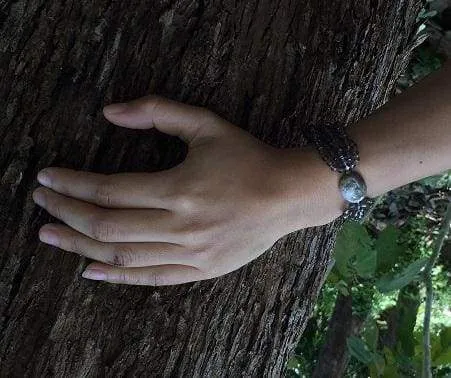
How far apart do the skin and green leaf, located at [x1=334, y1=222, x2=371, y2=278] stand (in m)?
0.42

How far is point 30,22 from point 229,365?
719mm

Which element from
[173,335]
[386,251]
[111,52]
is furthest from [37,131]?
[386,251]

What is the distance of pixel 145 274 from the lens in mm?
993

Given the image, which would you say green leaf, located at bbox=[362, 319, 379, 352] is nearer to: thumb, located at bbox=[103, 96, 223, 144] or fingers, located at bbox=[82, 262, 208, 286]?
fingers, located at bbox=[82, 262, 208, 286]

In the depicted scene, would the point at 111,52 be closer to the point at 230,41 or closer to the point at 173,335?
the point at 230,41

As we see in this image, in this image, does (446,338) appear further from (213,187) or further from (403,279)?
(213,187)

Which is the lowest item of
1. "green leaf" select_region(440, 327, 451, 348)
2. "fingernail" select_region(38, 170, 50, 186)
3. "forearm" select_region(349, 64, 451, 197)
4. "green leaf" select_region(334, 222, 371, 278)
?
"fingernail" select_region(38, 170, 50, 186)

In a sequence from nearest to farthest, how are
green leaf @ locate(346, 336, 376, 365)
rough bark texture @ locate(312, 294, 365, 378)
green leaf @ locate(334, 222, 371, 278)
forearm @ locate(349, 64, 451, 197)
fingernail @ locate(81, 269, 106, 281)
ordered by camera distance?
forearm @ locate(349, 64, 451, 197), fingernail @ locate(81, 269, 106, 281), green leaf @ locate(334, 222, 371, 278), green leaf @ locate(346, 336, 376, 365), rough bark texture @ locate(312, 294, 365, 378)

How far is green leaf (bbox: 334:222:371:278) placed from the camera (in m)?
1.39

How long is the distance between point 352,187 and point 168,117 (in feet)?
0.95

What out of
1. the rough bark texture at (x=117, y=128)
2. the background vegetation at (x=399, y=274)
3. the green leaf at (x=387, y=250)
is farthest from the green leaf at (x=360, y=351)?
the rough bark texture at (x=117, y=128)

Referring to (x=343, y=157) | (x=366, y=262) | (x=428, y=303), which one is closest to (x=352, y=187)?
(x=343, y=157)

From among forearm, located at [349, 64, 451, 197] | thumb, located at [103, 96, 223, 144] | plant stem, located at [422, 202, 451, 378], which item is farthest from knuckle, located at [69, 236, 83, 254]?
plant stem, located at [422, 202, 451, 378]

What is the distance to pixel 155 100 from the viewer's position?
0.96m
